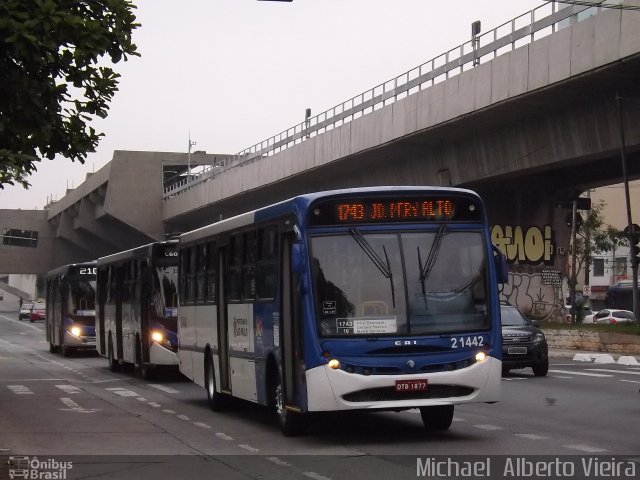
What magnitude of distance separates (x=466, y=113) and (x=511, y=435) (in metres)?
20.2

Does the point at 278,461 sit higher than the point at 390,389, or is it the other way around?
the point at 390,389

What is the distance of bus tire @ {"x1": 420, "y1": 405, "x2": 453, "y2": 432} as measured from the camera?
1425cm

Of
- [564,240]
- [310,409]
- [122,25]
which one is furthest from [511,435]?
[564,240]

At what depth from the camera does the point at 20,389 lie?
77.6ft

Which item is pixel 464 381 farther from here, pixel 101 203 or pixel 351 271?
pixel 101 203

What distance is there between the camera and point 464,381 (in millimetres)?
12977

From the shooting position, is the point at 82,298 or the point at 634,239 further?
the point at 82,298

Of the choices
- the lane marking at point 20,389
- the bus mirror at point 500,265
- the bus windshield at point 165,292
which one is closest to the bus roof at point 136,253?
the bus windshield at point 165,292

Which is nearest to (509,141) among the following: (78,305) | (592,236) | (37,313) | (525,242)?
(525,242)

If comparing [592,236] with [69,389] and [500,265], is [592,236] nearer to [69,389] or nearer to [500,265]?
[69,389]

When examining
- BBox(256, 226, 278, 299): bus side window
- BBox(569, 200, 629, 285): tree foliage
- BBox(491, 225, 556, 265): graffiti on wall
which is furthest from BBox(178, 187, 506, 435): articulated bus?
BBox(569, 200, 629, 285): tree foliage

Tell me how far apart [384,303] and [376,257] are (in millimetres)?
524

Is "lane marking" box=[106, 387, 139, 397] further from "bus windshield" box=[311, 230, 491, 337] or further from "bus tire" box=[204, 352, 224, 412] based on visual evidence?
"bus windshield" box=[311, 230, 491, 337]

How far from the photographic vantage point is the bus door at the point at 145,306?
2620 cm
